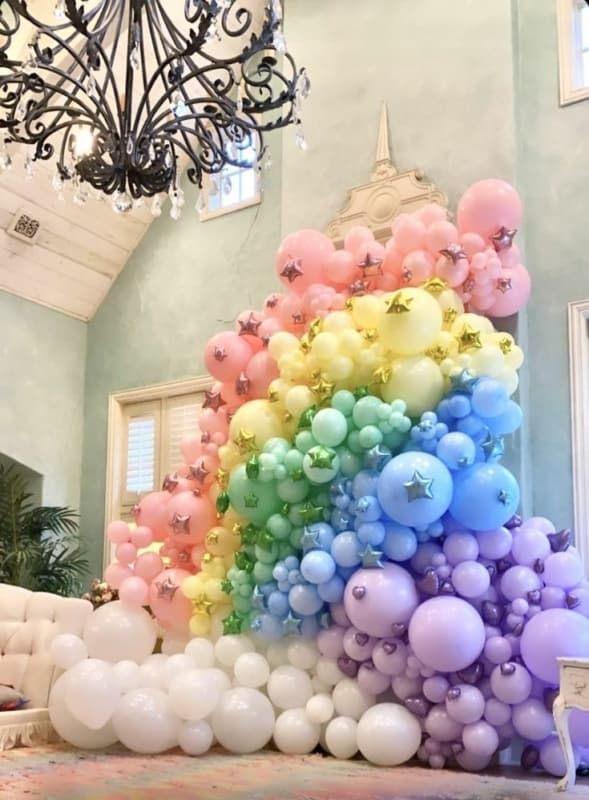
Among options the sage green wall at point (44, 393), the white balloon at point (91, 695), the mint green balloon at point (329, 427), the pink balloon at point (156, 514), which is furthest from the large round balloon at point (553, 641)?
the sage green wall at point (44, 393)

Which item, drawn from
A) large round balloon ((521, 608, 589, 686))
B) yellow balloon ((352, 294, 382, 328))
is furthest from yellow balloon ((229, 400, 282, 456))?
large round balloon ((521, 608, 589, 686))

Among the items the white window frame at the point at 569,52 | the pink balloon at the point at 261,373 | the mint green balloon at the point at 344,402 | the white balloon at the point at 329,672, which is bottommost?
the white balloon at the point at 329,672

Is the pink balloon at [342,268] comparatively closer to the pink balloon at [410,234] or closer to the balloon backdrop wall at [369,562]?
the balloon backdrop wall at [369,562]

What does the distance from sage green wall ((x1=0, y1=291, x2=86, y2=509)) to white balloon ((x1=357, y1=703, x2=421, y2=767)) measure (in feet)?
13.8

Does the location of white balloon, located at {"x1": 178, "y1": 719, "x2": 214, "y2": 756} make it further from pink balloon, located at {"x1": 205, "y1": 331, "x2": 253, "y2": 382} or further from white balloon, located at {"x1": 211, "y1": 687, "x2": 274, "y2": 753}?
pink balloon, located at {"x1": 205, "y1": 331, "x2": 253, "y2": 382}

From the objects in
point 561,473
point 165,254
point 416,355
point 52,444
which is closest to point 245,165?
point 416,355

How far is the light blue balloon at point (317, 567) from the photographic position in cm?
432

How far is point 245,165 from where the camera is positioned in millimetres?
4016

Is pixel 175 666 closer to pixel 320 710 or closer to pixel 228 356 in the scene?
pixel 320 710

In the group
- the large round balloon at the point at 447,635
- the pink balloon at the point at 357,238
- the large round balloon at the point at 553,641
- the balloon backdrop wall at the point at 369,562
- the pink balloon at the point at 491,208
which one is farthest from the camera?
the pink balloon at the point at 357,238

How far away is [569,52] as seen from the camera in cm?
549

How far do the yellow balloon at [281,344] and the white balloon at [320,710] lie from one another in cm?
168

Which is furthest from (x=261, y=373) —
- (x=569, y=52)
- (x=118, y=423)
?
(x=118, y=423)

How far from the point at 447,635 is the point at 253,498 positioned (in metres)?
1.14
